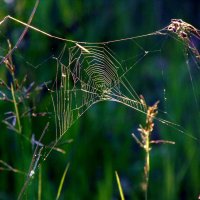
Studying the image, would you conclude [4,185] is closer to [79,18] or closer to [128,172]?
[128,172]

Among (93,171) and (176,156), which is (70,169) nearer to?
(93,171)

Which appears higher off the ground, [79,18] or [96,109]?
[79,18]

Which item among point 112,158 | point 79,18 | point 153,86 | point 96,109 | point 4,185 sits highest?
point 79,18

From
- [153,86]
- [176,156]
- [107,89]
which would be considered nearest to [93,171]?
[176,156]

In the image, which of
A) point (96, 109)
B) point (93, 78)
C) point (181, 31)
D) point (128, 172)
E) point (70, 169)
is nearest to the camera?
point (181, 31)

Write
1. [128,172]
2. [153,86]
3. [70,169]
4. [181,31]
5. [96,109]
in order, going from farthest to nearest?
1. [153,86]
2. [96,109]
3. [128,172]
4. [70,169]
5. [181,31]

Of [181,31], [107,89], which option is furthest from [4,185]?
[181,31]

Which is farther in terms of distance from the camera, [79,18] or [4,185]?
[79,18]
